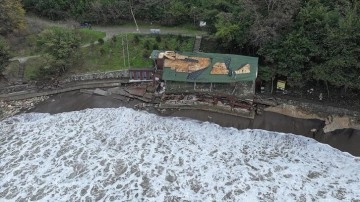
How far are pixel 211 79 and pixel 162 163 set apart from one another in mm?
9343

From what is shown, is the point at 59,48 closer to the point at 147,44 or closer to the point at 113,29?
the point at 113,29

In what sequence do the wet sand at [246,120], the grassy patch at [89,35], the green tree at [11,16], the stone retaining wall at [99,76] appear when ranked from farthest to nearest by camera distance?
the grassy patch at [89,35]
the green tree at [11,16]
the stone retaining wall at [99,76]
the wet sand at [246,120]

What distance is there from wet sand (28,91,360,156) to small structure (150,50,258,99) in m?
2.27

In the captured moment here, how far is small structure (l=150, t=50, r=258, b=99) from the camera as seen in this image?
1233 inches

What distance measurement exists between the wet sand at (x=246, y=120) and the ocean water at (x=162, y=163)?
→ 77 cm

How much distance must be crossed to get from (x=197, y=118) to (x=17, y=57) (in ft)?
73.8

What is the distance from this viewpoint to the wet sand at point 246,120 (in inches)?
1074

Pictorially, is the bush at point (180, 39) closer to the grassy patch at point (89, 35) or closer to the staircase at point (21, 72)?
the grassy patch at point (89, 35)

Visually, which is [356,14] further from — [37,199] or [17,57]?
[17,57]

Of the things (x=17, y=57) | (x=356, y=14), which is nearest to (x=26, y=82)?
(x=17, y=57)

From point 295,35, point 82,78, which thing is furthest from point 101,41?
point 295,35

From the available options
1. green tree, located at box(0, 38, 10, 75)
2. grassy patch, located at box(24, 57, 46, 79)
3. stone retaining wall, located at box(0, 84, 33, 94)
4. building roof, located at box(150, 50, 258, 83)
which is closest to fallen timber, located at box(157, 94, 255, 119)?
building roof, located at box(150, 50, 258, 83)

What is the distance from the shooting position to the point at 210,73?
1252 inches

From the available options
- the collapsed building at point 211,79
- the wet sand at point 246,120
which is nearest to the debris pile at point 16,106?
the wet sand at point 246,120
